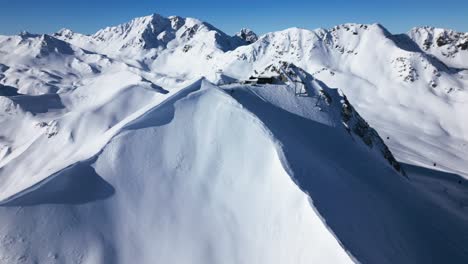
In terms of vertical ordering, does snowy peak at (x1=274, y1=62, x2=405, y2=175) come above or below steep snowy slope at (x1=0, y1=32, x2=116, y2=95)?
above

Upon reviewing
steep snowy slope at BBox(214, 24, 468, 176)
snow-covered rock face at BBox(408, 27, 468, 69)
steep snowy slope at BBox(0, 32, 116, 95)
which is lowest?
steep snowy slope at BBox(0, 32, 116, 95)

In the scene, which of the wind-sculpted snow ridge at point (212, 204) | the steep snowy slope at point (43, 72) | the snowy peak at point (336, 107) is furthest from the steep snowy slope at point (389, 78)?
the steep snowy slope at point (43, 72)

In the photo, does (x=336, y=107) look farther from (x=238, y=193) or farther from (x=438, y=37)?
(x=438, y=37)

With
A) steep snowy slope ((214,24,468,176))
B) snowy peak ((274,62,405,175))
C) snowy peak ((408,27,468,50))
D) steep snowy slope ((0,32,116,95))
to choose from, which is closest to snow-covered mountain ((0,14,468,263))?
snowy peak ((274,62,405,175))

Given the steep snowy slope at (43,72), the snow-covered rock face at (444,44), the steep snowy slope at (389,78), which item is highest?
the snow-covered rock face at (444,44)

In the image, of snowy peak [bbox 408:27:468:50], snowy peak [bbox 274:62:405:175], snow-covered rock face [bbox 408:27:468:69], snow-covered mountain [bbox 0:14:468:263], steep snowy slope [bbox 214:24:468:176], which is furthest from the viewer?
snowy peak [bbox 408:27:468:50]

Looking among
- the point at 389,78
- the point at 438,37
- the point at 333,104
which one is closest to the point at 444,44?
the point at 438,37

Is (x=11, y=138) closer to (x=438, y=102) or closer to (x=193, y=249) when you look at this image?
(x=193, y=249)

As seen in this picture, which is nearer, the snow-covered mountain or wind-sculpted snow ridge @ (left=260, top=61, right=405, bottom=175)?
the snow-covered mountain

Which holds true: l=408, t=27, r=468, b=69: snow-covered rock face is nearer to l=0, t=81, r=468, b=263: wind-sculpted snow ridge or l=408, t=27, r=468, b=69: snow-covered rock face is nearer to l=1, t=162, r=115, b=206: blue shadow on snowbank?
l=0, t=81, r=468, b=263: wind-sculpted snow ridge

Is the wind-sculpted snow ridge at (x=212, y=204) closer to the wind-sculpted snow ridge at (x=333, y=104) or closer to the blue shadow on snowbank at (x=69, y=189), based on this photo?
the blue shadow on snowbank at (x=69, y=189)

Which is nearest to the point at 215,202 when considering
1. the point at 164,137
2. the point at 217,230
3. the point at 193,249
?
the point at 217,230
